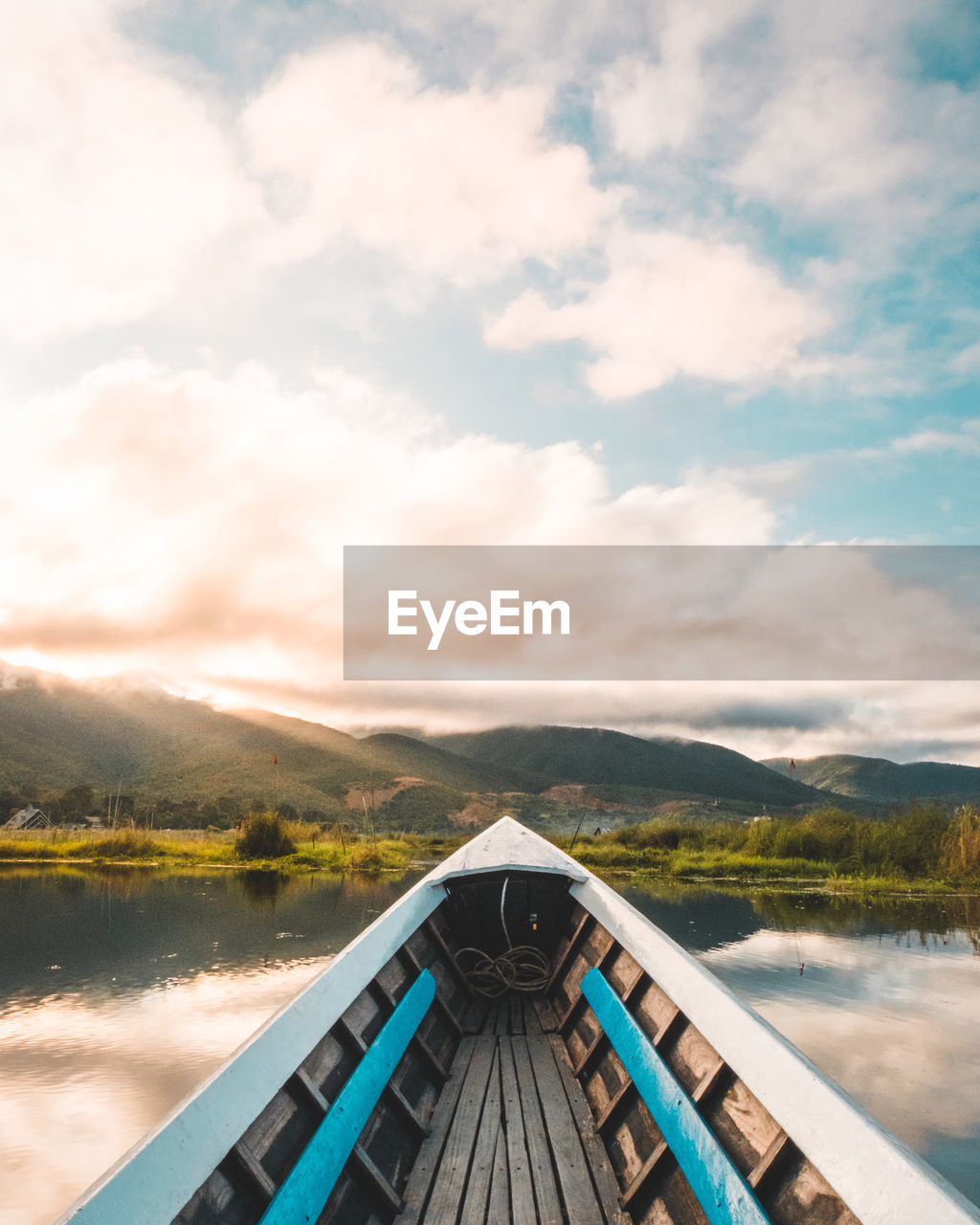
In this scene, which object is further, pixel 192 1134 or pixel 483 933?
pixel 483 933

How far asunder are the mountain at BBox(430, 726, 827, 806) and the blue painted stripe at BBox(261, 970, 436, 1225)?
116558 millimetres

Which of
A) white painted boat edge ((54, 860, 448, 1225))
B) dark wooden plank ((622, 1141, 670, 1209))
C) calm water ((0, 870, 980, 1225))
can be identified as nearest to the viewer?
white painted boat edge ((54, 860, 448, 1225))

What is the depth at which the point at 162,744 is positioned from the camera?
100000mm

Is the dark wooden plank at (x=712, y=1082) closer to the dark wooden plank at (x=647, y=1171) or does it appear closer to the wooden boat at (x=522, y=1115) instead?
the wooden boat at (x=522, y=1115)

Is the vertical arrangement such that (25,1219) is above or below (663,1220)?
below

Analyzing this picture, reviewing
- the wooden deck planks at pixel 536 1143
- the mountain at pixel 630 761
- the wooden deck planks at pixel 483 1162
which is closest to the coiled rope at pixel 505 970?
the wooden deck planks at pixel 536 1143

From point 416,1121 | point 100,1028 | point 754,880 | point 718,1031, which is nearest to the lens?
point 718,1031

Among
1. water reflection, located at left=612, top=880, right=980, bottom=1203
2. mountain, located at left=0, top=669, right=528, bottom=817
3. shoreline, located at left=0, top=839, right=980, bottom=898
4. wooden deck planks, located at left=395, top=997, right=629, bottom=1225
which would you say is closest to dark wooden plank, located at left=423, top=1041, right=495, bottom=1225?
wooden deck planks, located at left=395, top=997, right=629, bottom=1225

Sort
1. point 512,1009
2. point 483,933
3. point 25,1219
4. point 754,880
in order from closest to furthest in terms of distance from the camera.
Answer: point 25,1219 < point 512,1009 < point 483,933 < point 754,880

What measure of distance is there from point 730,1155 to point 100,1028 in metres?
7.09

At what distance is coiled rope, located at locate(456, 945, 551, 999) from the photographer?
5375 millimetres

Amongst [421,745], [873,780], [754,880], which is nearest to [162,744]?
[421,745]

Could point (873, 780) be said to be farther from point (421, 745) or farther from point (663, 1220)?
point (663, 1220)

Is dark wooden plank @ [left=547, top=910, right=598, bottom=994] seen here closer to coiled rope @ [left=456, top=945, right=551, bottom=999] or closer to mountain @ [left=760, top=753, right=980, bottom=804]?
coiled rope @ [left=456, top=945, right=551, bottom=999]
